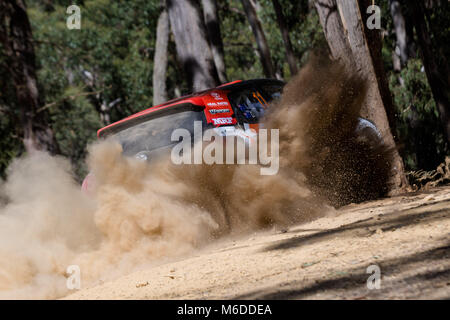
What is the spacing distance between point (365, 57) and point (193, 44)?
5267 millimetres

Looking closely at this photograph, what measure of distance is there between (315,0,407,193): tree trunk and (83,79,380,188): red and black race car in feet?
8.00

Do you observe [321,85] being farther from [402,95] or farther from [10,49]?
[10,49]

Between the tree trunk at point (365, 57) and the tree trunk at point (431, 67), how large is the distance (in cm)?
264

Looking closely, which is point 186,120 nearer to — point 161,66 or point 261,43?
point 261,43

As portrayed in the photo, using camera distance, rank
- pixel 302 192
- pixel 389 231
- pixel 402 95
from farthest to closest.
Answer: pixel 402 95, pixel 302 192, pixel 389 231

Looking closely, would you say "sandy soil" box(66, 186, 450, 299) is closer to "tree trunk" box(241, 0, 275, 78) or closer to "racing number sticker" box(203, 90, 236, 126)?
"racing number sticker" box(203, 90, 236, 126)

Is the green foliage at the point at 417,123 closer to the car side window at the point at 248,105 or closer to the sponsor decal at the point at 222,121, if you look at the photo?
the car side window at the point at 248,105

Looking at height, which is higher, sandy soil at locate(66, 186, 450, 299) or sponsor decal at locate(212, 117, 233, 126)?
sponsor decal at locate(212, 117, 233, 126)

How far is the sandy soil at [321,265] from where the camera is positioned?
3812 mm

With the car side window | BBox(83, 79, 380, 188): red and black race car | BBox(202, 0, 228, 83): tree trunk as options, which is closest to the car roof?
BBox(83, 79, 380, 188): red and black race car

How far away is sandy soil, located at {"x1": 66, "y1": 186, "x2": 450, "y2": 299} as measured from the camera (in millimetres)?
3812

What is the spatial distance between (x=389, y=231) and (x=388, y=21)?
21.0 meters
